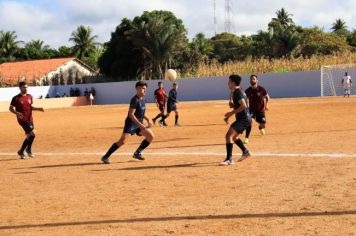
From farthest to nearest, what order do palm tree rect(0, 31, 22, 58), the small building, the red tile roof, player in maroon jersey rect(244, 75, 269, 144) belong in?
palm tree rect(0, 31, 22, 58) < the red tile roof < the small building < player in maroon jersey rect(244, 75, 269, 144)

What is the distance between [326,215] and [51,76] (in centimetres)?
6632

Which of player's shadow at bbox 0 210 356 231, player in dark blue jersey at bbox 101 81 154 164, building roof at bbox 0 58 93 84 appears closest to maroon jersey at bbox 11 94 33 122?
player in dark blue jersey at bbox 101 81 154 164

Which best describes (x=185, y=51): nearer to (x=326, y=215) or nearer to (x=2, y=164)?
(x=2, y=164)

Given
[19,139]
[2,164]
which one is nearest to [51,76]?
[19,139]

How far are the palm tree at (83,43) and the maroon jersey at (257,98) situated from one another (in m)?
77.4

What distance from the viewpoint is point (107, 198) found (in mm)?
8273

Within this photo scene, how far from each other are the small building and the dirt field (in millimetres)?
52257

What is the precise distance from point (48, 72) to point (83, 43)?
74.5 ft

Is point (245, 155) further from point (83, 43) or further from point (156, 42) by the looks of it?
point (83, 43)

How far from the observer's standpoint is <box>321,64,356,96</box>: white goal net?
4791 centimetres

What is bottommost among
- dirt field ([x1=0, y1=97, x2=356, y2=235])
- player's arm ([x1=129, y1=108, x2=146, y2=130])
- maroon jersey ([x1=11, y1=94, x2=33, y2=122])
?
dirt field ([x1=0, y1=97, x2=356, y2=235])

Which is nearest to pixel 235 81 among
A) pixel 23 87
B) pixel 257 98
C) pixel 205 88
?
pixel 257 98

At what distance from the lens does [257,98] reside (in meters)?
15.5

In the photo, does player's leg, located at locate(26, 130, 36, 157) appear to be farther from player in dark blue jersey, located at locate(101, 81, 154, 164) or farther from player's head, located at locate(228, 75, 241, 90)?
player's head, located at locate(228, 75, 241, 90)
